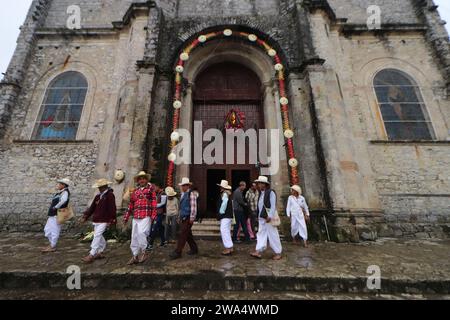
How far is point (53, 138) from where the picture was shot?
9062mm

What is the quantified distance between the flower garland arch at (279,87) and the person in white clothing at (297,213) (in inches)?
49.1

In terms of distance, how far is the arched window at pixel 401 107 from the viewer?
29.6 feet

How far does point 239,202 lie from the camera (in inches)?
225

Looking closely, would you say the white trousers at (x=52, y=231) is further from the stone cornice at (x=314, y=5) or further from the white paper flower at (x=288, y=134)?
the stone cornice at (x=314, y=5)

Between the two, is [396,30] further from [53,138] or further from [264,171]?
[53,138]

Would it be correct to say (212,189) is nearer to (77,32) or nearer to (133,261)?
(133,261)

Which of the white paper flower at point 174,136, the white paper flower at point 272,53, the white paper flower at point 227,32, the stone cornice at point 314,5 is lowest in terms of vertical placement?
the white paper flower at point 174,136

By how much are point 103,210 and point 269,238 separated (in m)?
3.48

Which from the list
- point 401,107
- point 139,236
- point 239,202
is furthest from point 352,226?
point 401,107

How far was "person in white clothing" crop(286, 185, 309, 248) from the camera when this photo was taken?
5.79 meters

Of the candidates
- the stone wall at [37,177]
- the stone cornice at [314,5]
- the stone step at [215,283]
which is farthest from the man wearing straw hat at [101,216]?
the stone cornice at [314,5]

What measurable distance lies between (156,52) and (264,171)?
5822 millimetres

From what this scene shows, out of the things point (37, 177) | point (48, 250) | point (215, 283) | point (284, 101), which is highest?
point (284, 101)
